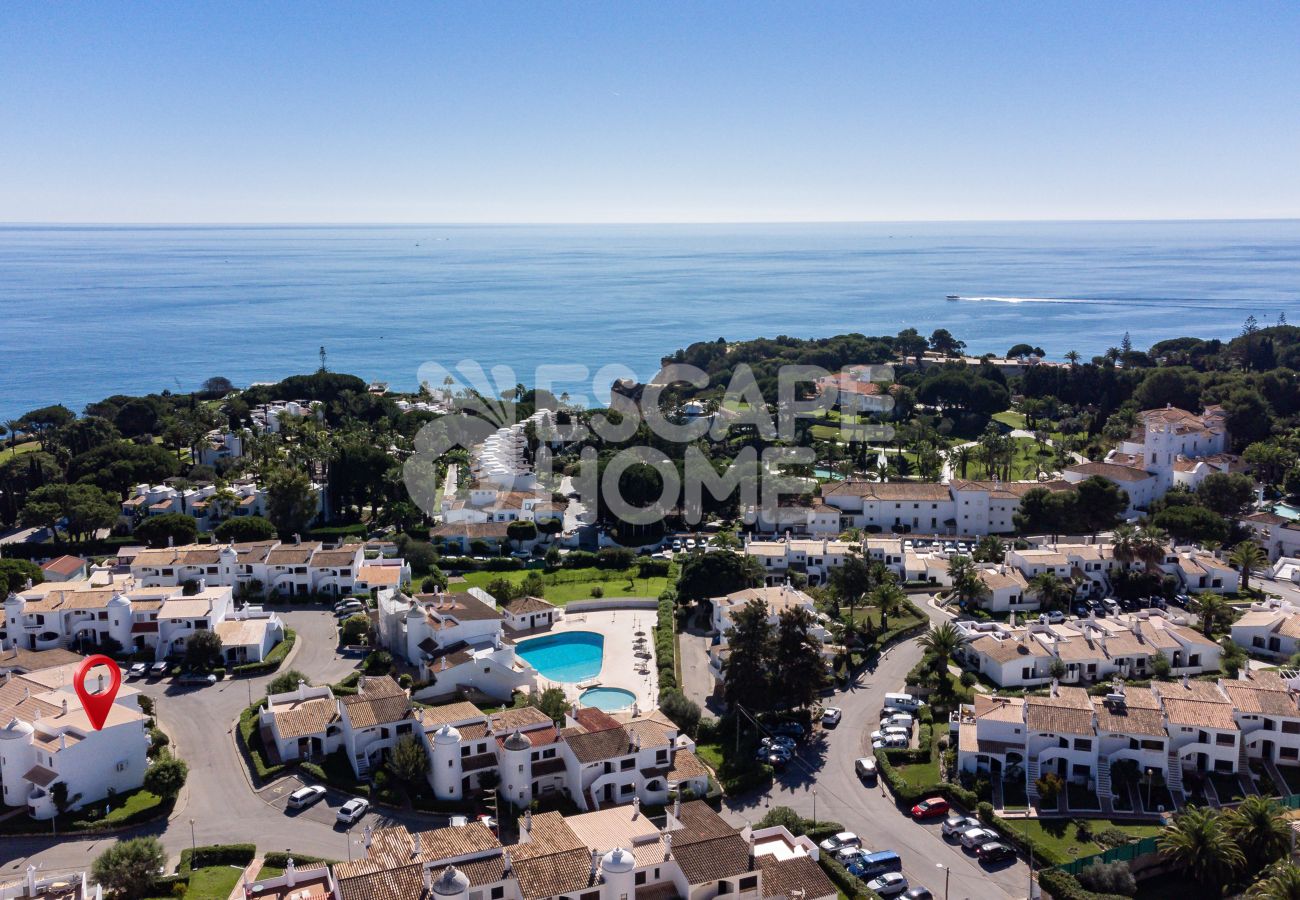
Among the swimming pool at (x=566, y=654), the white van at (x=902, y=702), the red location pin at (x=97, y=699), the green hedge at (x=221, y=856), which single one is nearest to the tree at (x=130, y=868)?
the green hedge at (x=221, y=856)

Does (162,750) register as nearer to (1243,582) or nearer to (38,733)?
(38,733)

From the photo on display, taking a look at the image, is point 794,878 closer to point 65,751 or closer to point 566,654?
point 566,654

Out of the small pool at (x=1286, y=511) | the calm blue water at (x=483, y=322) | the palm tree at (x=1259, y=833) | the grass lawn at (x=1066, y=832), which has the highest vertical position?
the calm blue water at (x=483, y=322)

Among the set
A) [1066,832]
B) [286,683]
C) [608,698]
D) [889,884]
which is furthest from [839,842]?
[286,683]

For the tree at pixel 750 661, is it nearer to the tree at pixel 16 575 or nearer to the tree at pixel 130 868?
the tree at pixel 130 868

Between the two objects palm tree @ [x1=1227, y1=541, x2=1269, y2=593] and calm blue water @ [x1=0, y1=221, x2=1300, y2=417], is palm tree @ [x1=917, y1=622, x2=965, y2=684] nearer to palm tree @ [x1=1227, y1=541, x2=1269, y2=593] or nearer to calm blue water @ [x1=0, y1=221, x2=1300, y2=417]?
palm tree @ [x1=1227, y1=541, x2=1269, y2=593]

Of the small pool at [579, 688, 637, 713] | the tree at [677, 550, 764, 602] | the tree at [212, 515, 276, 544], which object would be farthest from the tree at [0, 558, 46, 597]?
the tree at [677, 550, 764, 602]
